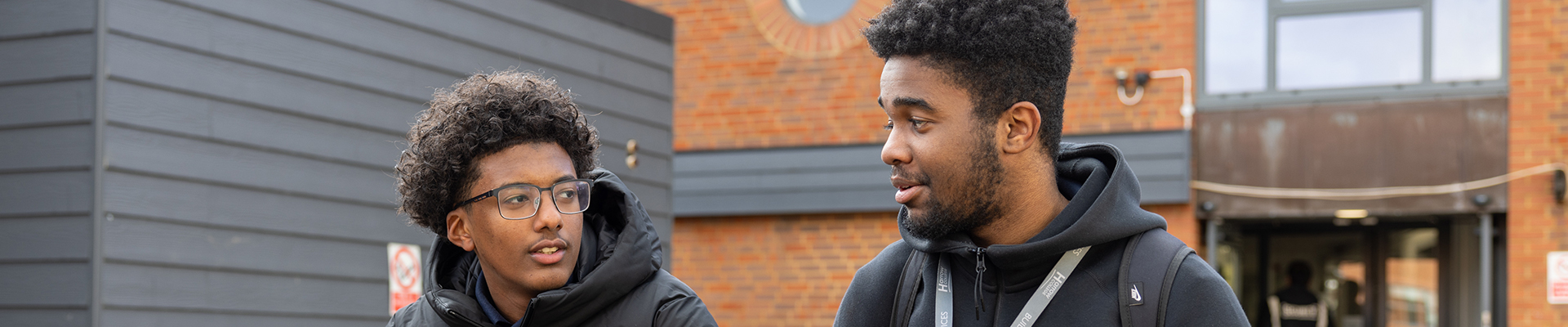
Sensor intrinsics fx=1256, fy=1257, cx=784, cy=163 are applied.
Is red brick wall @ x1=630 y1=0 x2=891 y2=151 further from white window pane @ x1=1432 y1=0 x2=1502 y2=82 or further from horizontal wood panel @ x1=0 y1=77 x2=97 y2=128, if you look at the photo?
horizontal wood panel @ x1=0 y1=77 x2=97 y2=128

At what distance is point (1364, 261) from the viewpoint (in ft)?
36.6

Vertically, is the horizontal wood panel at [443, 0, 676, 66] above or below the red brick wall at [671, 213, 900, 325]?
above

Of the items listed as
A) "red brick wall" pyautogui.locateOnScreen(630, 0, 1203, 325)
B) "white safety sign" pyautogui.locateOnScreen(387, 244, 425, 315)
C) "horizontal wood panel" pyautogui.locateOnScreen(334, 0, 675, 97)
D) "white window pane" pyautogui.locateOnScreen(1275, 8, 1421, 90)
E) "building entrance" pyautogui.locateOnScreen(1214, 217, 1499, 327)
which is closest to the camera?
"white safety sign" pyautogui.locateOnScreen(387, 244, 425, 315)

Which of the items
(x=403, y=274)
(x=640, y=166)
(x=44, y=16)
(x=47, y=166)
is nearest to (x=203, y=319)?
(x=47, y=166)

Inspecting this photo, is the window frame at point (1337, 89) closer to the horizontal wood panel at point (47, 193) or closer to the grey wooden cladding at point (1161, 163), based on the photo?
the grey wooden cladding at point (1161, 163)

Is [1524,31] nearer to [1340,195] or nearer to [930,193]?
[1340,195]

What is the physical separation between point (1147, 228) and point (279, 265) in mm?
4057

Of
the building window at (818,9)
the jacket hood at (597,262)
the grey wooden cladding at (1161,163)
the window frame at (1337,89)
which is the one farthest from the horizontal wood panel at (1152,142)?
the jacket hood at (597,262)

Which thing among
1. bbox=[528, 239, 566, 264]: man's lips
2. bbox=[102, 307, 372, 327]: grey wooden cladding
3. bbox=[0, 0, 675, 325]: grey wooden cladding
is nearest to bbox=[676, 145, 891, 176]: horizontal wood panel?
bbox=[0, 0, 675, 325]: grey wooden cladding

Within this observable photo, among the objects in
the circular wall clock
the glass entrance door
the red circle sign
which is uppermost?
the circular wall clock

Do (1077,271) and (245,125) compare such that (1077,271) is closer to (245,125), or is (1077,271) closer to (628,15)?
(245,125)

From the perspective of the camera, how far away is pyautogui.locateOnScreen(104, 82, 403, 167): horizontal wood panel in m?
4.48

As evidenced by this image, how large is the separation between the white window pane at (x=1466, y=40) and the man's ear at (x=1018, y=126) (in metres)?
7.95

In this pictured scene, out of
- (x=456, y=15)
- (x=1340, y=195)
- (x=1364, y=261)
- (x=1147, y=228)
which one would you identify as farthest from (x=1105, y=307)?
(x=1364, y=261)
